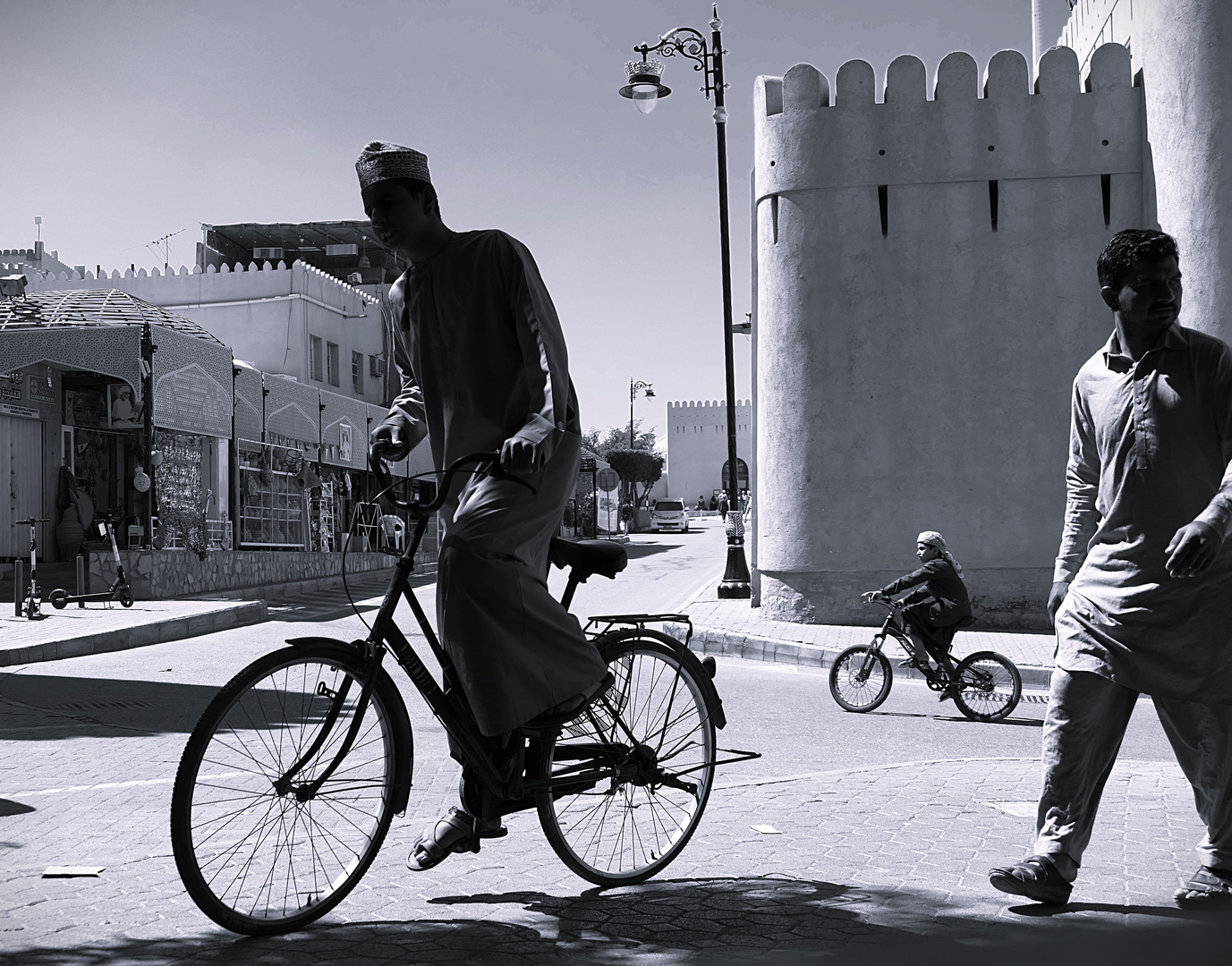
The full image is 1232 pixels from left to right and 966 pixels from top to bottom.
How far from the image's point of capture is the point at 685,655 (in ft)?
12.9

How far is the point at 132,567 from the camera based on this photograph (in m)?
18.9

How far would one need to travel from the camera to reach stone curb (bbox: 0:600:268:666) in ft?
39.3

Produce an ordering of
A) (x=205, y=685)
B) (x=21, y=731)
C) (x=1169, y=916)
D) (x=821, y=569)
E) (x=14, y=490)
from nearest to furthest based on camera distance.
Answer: (x=1169, y=916), (x=21, y=731), (x=205, y=685), (x=821, y=569), (x=14, y=490)

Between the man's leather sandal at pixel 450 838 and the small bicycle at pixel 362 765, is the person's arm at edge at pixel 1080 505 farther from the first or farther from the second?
the man's leather sandal at pixel 450 838

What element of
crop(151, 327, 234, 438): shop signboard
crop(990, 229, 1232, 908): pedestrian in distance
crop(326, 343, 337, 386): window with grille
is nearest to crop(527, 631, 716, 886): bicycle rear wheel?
crop(990, 229, 1232, 908): pedestrian in distance

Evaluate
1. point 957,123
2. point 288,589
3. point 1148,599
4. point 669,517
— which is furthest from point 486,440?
point 669,517

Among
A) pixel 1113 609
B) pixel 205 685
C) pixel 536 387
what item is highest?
pixel 536 387

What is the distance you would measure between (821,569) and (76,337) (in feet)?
38.2

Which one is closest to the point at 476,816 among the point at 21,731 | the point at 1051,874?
the point at 1051,874

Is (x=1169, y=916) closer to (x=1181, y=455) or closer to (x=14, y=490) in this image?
(x=1181, y=455)

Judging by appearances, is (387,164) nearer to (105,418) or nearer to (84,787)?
(84,787)

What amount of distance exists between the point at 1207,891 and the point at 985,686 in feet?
20.0

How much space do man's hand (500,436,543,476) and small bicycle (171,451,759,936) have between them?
0.50 ft

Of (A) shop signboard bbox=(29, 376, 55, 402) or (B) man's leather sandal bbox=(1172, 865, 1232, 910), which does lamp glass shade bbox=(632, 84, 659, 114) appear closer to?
(A) shop signboard bbox=(29, 376, 55, 402)
